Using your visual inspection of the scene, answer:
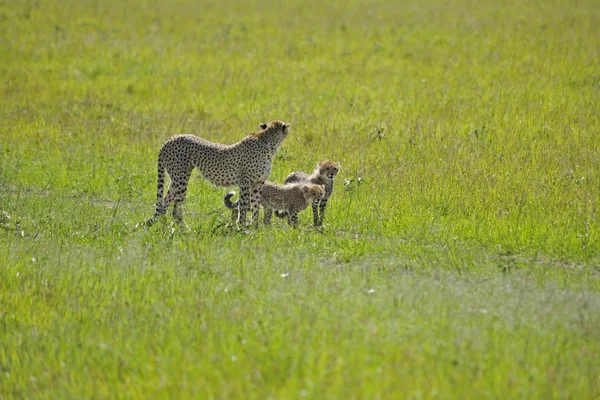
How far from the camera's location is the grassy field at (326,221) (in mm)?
5473

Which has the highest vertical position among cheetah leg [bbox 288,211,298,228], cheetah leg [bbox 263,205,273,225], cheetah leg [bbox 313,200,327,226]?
cheetah leg [bbox 313,200,327,226]

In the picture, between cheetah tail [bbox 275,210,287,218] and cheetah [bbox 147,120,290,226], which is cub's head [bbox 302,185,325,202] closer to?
cheetah [bbox 147,120,290,226]

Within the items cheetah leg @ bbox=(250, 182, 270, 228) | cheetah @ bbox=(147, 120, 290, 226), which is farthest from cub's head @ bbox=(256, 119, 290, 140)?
cheetah leg @ bbox=(250, 182, 270, 228)

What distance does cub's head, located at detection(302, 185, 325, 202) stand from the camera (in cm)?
970

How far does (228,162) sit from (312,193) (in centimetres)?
99

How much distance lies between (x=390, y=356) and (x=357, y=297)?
1.21m

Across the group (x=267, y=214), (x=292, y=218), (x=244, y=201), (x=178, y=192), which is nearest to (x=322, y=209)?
(x=292, y=218)

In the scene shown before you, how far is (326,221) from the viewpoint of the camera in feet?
32.5

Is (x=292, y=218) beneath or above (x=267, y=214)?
above

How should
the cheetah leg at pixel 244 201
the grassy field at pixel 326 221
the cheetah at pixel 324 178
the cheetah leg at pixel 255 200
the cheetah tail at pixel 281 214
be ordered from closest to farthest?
the grassy field at pixel 326 221 < the cheetah leg at pixel 244 201 < the cheetah leg at pixel 255 200 < the cheetah at pixel 324 178 < the cheetah tail at pixel 281 214

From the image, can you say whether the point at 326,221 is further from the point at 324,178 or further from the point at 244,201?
the point at 244,201

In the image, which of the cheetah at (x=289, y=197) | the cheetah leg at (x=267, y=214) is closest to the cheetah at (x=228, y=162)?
the cheetah at (x=289, y=197)

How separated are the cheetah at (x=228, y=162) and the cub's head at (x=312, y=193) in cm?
47

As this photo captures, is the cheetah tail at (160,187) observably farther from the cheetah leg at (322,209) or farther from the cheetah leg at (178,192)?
the cheetah leg at (322,209)
